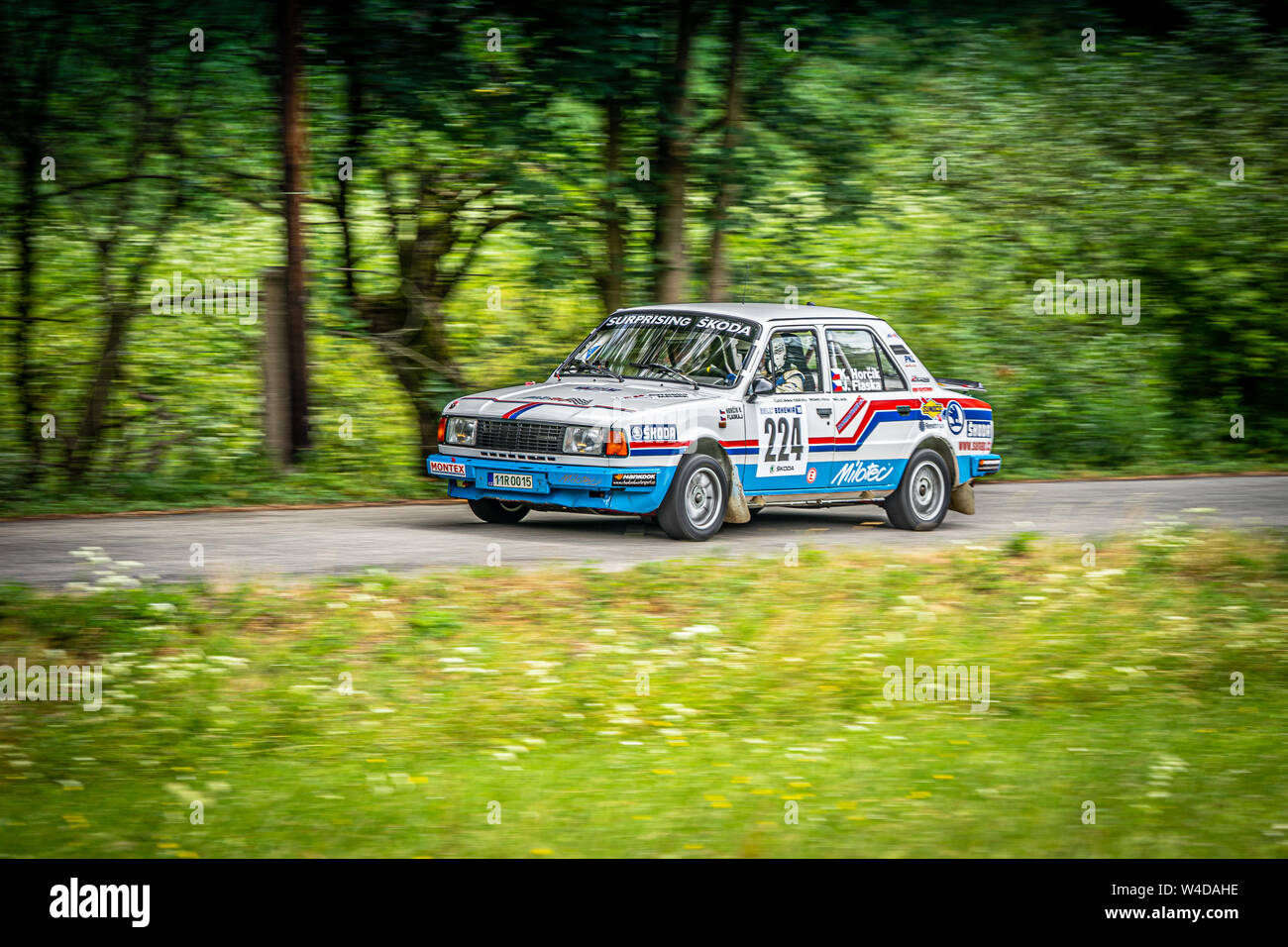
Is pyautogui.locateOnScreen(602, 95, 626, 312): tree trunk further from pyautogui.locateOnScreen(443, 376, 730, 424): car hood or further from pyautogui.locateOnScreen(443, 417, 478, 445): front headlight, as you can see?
pyautogui.locateOnScreen(443, 417, 478, 445): front headlight

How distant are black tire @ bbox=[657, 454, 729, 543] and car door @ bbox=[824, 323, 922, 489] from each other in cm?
126

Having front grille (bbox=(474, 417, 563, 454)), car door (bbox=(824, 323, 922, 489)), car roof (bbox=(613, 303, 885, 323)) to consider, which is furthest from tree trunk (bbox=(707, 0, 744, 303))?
front grille (bbox=(474, 417, 563, 454))

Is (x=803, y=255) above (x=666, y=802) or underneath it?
above

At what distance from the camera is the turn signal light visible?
13242 millimetres

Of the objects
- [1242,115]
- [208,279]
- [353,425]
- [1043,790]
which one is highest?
[1242,115]

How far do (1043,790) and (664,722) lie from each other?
2025mm

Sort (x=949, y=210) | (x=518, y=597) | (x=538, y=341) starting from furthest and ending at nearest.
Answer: (x=949, y=210) → (x=538, y=341) → (x=518, y=597)

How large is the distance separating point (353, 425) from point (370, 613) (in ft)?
27.4

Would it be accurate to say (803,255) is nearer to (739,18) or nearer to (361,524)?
(739,18)

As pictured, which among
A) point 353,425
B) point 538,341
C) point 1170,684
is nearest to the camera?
point 1170,684

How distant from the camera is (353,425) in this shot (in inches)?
745

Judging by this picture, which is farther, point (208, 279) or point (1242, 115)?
point (1242, 115)

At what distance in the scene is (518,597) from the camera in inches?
449

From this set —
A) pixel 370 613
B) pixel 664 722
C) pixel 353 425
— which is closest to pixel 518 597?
pixel 370 613
